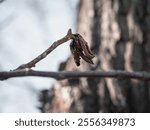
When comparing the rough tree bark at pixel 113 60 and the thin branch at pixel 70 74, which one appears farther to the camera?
the rough tree bark at pixel 113 60

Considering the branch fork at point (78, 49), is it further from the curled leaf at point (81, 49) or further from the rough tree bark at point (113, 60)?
the rough tree bark at point (113, 60)

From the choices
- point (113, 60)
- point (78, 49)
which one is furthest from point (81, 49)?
point (113, 60)

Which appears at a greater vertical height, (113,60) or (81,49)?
(113,60)

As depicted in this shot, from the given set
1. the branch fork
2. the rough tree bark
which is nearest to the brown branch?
the branch fork

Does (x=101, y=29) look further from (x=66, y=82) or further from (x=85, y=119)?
(x=85, y=119)

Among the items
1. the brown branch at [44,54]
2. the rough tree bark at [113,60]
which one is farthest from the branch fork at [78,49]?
the rough tree bark at [113,60]

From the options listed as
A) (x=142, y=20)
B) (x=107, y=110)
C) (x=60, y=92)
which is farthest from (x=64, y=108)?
(x=142, y=20)

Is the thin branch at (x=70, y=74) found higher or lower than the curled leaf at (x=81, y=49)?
lower

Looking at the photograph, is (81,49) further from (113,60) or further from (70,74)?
(113,60)
